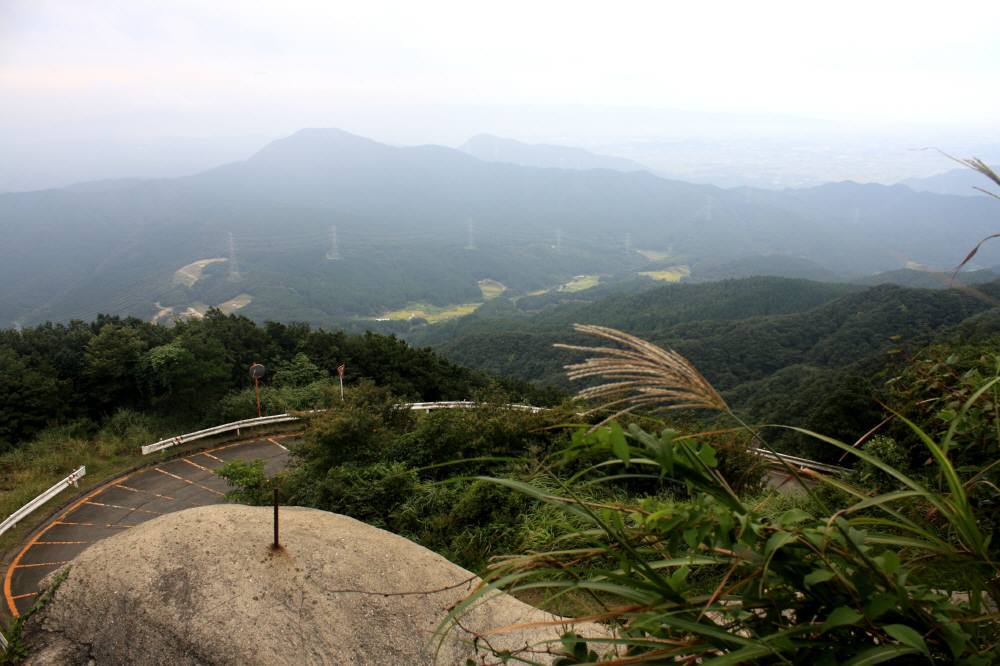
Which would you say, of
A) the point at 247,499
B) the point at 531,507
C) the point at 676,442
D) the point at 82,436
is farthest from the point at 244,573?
the point at 82,436

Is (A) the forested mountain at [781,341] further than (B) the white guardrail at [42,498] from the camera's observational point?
Yes

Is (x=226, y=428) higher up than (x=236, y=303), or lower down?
higher up

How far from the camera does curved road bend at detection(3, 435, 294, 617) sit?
Answer: 10.1m

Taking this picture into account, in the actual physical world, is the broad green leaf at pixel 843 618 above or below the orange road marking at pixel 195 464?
above

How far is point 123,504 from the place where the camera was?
504 inches

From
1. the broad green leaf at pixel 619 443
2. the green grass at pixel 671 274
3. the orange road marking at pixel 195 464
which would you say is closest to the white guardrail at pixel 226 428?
the orange road marking at pixel 195 464

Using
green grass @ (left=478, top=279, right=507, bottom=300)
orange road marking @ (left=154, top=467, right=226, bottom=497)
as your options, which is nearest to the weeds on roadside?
orange road marking @ (left=154, top=467, right=226, bottom=497)

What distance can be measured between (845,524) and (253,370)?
1610 centimetres

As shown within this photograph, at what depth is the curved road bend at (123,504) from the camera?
1007 centimetres

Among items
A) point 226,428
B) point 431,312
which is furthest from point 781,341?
point 431,312

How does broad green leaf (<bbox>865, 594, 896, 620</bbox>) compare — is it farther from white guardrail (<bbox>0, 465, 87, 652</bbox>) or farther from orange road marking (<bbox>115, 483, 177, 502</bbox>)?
orange road marking (<bbox>115, 483, 177, 502</bbox>)

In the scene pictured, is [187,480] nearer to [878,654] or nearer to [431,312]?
[878,654]

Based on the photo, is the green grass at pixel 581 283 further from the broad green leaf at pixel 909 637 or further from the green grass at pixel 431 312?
the broad green leaf at pixel 909 637

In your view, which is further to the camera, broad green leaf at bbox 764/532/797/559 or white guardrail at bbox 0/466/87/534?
white guardrail at bbox 0/466/87/534
